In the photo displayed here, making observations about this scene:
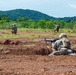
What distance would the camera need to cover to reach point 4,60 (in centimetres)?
1413

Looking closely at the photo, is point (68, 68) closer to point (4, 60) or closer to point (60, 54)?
point (4, 60)

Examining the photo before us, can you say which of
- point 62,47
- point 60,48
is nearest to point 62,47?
point 62,47

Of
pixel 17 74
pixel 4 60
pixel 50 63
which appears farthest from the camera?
pixel 4 60

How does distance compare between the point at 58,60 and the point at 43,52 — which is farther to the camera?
the point at 43,52

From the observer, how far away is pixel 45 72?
11.0 meters

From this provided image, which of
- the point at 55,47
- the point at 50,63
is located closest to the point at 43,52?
the point at 55,47

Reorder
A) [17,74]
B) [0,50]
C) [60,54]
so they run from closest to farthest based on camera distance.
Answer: [17,74], [60,54], [0,50]

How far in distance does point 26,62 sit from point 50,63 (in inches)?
33.1

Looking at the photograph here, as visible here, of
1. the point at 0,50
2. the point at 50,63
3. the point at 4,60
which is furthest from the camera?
the point at 0,50

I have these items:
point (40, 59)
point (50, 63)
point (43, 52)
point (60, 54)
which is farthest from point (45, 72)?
point (43, 52)

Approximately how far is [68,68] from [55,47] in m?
5.00

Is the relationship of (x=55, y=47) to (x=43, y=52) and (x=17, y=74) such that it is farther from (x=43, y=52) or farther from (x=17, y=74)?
(x=17, y=74)

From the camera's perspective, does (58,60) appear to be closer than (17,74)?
No

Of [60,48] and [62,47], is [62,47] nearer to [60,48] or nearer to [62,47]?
[62,47]
